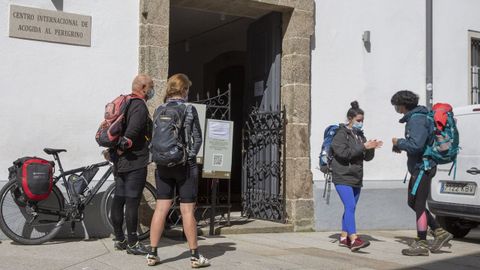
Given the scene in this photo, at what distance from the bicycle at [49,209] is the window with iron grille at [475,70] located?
6833 millimetres

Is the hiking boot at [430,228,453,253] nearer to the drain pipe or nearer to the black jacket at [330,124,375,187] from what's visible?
the black jacket at [330,124,375,187]

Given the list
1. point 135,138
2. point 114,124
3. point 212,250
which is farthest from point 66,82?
point 212,250

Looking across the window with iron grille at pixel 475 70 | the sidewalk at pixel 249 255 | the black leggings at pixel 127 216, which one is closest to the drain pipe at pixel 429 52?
the window with iron grille at pixel 475 70

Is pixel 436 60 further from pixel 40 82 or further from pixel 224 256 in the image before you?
pixel 40 82

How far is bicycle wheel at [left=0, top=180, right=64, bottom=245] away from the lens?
6.55 m

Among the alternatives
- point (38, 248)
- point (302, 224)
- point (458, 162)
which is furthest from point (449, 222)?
point (38, 248)

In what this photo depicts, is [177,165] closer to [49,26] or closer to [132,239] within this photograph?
[132,239]

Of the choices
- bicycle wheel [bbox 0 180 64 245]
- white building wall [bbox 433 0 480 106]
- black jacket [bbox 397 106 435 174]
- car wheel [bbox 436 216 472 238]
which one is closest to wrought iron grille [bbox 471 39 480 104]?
white building wall [bbox 433 0 480 106]

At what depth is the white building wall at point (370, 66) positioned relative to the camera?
362 inches

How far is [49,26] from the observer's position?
723 centimetres

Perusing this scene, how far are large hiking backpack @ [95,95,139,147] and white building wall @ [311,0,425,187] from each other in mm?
3711

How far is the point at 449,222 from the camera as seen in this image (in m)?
8.84

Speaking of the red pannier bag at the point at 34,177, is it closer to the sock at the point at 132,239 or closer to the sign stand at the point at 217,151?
the sock at the point at 132,239

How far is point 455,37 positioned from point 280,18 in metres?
3.47
